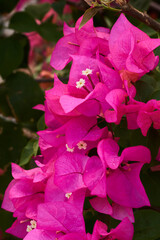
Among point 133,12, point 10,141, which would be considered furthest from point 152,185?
point 10,141

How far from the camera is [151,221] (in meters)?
0.55

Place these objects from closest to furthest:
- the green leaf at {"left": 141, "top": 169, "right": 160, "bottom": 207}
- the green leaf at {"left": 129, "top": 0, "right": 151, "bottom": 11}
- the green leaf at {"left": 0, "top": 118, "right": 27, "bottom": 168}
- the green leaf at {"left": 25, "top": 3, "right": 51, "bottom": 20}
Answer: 1. the green leaf at {"left": 141, "top": 169, "right": 160, "bottom": 207}
2. the green leaf at {"left": 129, "top": 0, "right": 151, "bottom": 11}
3. the green leaf at {"left": 0, "top": 118, "right": 27, "bottom": 168}
4. the green leaf at {"left": 25, "top": 3, "right": 51, "bottom": 20}

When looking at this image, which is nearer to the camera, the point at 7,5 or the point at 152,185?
the point at 152,185

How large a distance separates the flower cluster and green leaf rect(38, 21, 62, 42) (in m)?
0.37

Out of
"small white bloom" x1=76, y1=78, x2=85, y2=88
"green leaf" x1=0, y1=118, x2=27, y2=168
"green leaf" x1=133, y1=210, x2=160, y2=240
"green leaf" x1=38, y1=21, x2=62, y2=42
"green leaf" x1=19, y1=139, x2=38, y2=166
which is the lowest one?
"green leaf" x1=0, y1=118, x2=27, y2=168

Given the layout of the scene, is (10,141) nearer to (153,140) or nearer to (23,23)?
(23,23)

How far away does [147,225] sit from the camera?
55 cm

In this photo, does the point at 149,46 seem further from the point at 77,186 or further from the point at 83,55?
the point at 77,186

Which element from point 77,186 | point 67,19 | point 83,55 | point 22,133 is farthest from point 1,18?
point 77,186

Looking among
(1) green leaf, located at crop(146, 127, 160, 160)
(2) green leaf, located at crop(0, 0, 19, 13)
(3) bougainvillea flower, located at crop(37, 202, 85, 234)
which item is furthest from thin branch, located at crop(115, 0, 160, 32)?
(2) green leaf, located at crop(0, 0, 19, 13)

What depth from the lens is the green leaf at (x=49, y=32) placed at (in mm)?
905

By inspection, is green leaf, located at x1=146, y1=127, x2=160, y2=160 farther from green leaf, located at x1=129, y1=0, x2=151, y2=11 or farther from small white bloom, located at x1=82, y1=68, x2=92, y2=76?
green leaf, located at x1=129, y1=0, x2=151, y2=11

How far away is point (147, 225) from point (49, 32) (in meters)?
0.56

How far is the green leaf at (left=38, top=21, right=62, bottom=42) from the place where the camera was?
90 centimetres
